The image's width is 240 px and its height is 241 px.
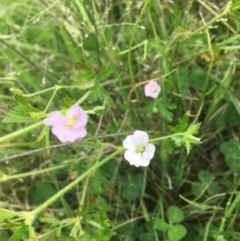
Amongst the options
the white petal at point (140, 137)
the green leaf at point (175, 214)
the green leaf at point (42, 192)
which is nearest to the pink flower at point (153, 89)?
the white petal at point (140, 137)

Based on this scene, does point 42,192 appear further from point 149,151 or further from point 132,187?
point 149,151

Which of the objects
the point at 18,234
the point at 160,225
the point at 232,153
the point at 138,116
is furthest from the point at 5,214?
the point at 232,153

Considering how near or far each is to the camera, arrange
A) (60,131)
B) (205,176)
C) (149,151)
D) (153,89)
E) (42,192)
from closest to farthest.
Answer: (60,131), (149,151), (153,89), (205,176), (42,192)

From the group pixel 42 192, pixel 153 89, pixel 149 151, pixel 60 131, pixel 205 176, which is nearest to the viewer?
pixel 60 131

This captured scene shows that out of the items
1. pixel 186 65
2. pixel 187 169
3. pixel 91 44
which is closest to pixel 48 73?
pixel 91 44

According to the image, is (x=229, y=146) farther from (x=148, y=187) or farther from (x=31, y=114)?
(x=31, y=114)

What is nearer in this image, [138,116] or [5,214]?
[5,214]

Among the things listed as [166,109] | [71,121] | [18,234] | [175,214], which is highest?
[166,109]
